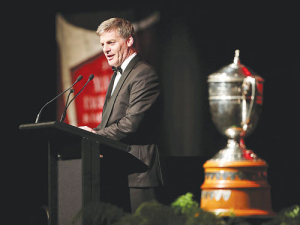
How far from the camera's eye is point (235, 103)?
372cm

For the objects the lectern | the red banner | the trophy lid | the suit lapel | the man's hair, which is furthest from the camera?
the red banner

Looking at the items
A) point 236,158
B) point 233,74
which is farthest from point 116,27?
point 236,158

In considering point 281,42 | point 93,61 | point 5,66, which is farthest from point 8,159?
point 281,42

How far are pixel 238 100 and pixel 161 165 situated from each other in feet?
4.32

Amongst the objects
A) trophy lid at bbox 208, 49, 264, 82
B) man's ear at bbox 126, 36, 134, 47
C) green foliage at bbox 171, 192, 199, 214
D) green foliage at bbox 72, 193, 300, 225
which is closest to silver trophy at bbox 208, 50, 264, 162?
trophy lid at bbox 208, 49, 264, 82

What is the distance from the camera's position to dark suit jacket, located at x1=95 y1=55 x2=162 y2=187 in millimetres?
2422

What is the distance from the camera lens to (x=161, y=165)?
2557mm

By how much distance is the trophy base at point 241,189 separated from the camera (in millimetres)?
3590

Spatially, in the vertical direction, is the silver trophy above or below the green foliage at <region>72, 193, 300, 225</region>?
above

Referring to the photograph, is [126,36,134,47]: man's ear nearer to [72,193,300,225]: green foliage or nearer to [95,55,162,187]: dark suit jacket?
[95,55,162,187]: dark suit jacket

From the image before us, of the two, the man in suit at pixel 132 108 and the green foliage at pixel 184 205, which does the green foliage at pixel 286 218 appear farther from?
the man in suit at pixel 132 108

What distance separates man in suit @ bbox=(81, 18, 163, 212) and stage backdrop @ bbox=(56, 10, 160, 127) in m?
2.05

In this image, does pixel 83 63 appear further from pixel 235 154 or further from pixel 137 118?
pixel 137 118

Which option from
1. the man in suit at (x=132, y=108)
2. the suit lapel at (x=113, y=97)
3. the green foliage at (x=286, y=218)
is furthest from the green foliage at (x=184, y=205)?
→ the suit lapel at (x=113, y=97)
